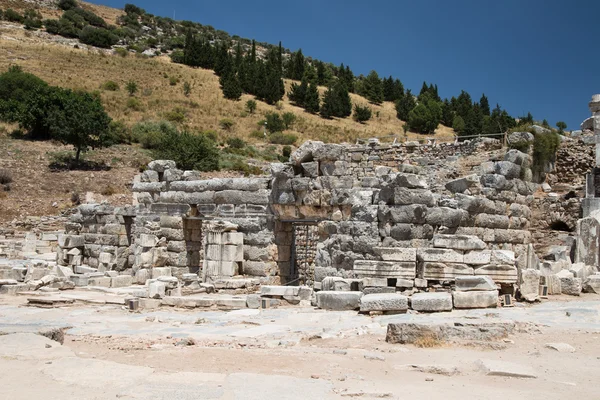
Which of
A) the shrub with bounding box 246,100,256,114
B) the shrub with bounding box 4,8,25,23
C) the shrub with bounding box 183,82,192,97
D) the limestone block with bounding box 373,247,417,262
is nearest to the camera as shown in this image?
the limestone block with bounding box 373,247,417,262

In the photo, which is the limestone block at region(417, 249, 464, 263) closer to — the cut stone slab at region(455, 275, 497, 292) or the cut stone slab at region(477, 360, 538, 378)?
the cut stone slab at region(455, 275, 497, 292)

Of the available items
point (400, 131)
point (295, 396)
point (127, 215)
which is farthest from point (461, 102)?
point (295, 396)

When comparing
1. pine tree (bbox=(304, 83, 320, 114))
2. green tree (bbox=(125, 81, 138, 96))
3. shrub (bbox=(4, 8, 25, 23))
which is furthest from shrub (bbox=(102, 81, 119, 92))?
shrub (bbox=(4, 8, 25, 23))

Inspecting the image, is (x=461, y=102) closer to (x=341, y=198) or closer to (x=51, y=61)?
(x=51, y=61)

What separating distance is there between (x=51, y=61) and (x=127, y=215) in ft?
157

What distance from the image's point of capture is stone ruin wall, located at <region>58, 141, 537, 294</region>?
11.1 metres

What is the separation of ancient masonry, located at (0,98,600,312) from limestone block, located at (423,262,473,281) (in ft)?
0.05

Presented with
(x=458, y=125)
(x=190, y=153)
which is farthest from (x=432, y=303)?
(x=458, y=125)

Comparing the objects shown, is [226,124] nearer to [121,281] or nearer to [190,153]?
[190,153]

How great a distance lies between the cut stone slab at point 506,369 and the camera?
5379 mm

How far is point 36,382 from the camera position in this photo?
16.2 ft

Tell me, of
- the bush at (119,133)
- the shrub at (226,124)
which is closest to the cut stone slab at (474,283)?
the bush at (119,133)

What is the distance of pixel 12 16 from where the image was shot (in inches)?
2921

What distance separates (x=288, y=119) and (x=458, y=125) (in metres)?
16.2
